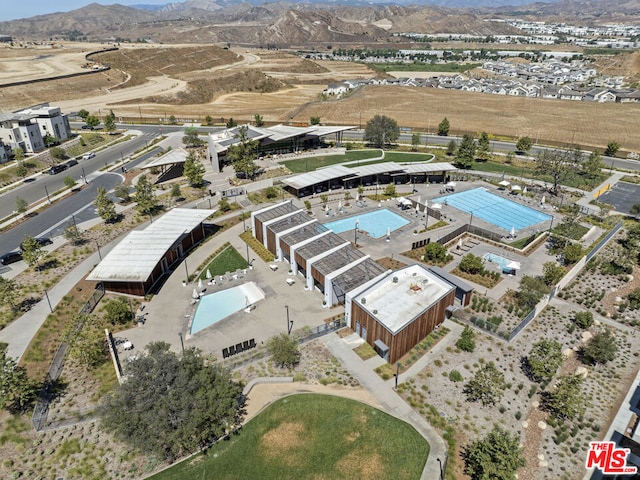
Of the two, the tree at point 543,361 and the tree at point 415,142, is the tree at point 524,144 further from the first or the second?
the tree at point 543,361

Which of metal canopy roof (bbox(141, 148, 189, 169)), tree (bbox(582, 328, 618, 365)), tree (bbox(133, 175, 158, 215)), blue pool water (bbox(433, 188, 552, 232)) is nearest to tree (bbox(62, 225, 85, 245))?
tree (bbox(133, 175, 158, 215))

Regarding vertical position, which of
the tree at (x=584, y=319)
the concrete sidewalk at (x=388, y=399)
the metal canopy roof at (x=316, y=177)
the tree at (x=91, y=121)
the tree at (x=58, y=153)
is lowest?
the concrete sidewalk at (x=388, y=399)

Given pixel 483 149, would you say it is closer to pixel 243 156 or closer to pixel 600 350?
pixel 243 156

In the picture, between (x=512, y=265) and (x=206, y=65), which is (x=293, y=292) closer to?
(x=512, y=265)

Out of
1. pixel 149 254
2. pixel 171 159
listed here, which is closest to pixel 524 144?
pixel 171 159

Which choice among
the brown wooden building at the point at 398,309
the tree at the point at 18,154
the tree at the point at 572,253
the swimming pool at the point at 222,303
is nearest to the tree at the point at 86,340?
the swimming pool at the point at 222,303

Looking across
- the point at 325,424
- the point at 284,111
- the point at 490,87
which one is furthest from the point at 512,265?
the point at 490,87
